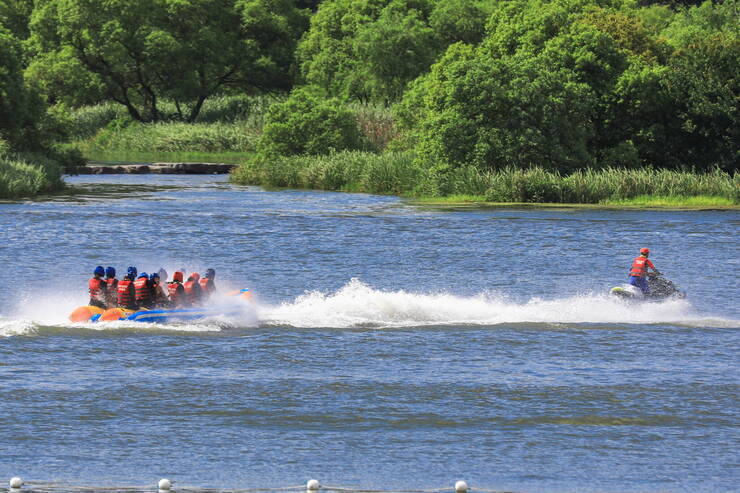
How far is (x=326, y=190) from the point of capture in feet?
230

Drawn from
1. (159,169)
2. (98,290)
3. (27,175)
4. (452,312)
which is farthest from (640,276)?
(159,169)

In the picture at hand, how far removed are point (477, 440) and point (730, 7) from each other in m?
92.3

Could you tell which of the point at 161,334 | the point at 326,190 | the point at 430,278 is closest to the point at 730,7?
the point at 326,190

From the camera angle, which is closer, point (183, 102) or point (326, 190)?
point (326, 190)

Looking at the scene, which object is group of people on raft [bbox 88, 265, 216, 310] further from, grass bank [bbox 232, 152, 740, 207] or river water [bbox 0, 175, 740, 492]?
grass bank [bbox 232, 152, 740, 207]

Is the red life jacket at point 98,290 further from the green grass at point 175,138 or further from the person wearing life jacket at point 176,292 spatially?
the green grass at point 175,138

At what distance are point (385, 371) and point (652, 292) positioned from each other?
9628 millimetres

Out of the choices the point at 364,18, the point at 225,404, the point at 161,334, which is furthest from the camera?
the point at 364,18

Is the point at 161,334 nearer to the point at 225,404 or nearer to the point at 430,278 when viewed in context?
the point at 225,404

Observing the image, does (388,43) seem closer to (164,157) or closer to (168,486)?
(164,157)

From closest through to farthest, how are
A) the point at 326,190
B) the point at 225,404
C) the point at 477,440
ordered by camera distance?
the point at 477,440, the point at 225,404, the point at 326,190

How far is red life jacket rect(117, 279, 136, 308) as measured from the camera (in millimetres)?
27266

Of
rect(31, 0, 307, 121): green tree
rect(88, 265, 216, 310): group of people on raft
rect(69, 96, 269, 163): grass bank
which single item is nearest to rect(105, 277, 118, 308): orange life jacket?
rect(88, 265, 216, 310): group of people on raft

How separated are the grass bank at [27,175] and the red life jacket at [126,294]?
34.4 metres
